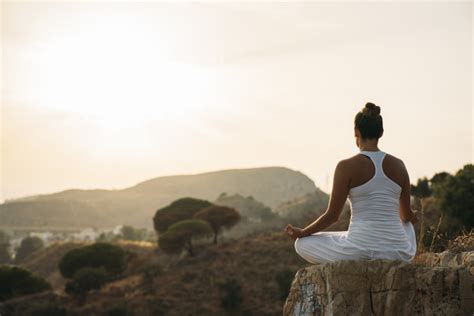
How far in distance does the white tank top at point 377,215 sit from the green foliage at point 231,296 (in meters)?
18.4

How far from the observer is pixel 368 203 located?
407cm

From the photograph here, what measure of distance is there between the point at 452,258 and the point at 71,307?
2175cm

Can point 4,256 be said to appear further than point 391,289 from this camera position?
Yes

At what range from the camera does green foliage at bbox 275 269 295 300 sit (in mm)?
22031

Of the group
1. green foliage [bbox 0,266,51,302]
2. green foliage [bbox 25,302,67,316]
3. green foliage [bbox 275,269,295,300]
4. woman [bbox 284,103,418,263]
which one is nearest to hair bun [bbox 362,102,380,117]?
woman [bbox 284,103,418,263]

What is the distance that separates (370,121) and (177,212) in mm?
31754

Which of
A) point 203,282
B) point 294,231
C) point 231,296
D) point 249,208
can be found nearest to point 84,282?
point 203,282

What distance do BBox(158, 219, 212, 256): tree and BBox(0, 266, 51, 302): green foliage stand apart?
6.56 meters

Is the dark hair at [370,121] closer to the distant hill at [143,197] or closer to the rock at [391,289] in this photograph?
the rock at [391,289]

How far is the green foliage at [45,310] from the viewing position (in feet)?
73.5

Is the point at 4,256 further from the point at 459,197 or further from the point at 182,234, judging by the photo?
the point at 459,197

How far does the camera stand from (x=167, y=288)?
981 inches

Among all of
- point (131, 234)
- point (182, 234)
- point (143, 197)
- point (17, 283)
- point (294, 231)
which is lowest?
point (17, 283)

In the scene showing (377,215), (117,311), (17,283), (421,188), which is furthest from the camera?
(421,188)
